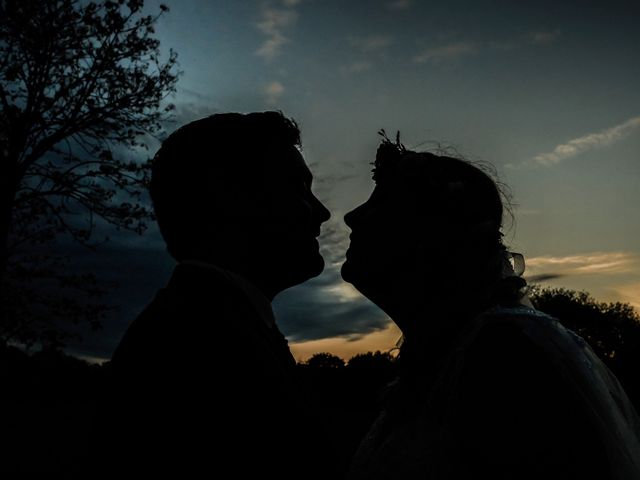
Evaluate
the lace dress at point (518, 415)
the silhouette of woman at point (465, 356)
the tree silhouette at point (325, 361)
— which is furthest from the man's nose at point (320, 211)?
the tree silhouette at point (325, 361)

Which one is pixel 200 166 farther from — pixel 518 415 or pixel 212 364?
pixel 518 415

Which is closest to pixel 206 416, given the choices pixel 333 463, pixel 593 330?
pixel 333 463

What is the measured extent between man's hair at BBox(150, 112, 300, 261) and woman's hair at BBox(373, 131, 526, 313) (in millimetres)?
1151

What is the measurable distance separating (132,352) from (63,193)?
1198 cm

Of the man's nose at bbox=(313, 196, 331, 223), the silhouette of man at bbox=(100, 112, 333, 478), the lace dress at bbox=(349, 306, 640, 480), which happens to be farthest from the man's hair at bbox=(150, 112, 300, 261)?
the lace dress at bbox=(349, 306, 640, 480)

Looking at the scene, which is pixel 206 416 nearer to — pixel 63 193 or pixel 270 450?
pixel 270 450

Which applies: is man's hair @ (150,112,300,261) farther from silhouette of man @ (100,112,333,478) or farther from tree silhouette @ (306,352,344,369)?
tree silhouette @ (306,352,344,369)

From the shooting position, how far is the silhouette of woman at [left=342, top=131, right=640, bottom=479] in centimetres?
208

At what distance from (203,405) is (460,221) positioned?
2.20 meters

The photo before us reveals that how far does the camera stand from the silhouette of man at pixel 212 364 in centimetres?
191

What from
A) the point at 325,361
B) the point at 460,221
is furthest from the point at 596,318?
the point at 460,221

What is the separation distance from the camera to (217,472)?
186cm

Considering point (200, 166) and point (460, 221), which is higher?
point (200, 166)

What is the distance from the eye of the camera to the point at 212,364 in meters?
2.01
